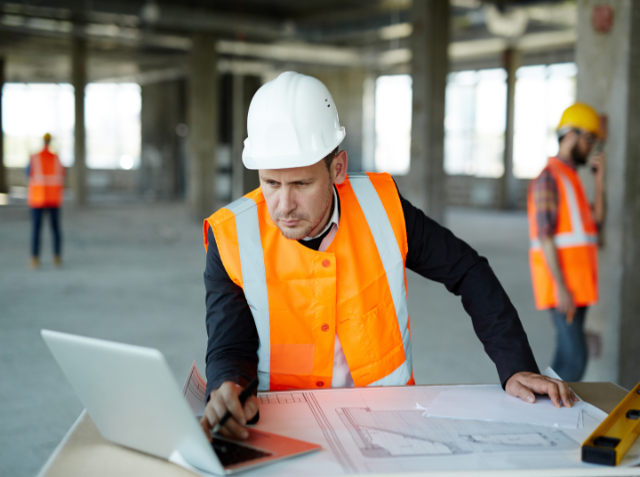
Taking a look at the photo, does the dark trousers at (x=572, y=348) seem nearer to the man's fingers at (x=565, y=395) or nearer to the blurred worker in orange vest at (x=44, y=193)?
the man's fingers at (x=565, y=395)

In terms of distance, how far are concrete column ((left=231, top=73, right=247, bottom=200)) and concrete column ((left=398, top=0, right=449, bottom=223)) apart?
713 cm

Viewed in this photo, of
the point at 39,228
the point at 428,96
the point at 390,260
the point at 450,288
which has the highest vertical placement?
the point at 428,96

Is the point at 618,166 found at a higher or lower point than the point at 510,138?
lower

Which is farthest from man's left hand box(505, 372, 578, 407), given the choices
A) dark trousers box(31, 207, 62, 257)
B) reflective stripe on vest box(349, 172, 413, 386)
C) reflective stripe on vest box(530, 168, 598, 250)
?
dark trousers box(31, 207, 62, 257)

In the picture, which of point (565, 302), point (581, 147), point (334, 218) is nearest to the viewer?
point (334, 218)

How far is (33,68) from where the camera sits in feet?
79.7

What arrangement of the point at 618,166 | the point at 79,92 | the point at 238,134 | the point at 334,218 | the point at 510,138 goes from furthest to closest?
the point at 510,138, the point at 238,134, the point at 79,92, the point at 618,166, the point at 334,218

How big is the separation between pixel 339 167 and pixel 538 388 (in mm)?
894

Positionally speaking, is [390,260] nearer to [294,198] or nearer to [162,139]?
[294,198]

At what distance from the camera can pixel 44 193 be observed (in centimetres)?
901

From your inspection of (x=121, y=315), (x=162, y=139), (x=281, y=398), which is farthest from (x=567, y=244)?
(x=162, y=139)

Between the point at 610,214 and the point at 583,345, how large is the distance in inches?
40.1

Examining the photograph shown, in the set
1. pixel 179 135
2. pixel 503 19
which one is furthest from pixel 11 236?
pixel 179 135

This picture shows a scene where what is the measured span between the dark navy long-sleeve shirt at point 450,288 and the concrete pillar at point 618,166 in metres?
2.39
